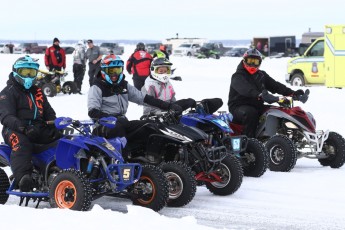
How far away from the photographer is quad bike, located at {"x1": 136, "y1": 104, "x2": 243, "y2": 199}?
9062 millimetres

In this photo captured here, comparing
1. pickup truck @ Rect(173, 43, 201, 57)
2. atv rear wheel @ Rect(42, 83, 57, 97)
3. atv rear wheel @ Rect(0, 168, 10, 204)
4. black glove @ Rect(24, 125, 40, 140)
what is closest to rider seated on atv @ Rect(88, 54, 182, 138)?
black glove @ Rect(24, 125, 40, 140)

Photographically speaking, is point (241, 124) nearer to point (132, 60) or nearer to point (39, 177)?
point (39, 177)

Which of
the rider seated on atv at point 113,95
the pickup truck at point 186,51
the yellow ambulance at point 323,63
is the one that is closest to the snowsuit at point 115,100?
the rider seated on atv at point 113,95

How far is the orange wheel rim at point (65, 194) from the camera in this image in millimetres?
7680

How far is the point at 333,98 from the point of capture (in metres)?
23.2

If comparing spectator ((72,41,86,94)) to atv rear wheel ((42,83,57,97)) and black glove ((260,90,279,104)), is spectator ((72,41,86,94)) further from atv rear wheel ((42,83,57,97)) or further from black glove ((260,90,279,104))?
black glove ((260,90,279,104))

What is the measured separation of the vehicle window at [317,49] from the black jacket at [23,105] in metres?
21.5

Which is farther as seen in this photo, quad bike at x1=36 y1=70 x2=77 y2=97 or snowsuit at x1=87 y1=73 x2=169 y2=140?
quad bike at x1=36 y1=70 x2=77 y2=97

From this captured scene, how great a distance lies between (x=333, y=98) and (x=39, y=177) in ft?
53.5

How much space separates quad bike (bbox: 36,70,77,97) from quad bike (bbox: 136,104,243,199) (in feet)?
51.5

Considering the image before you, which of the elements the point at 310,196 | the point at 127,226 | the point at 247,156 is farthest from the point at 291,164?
the point at 127,226

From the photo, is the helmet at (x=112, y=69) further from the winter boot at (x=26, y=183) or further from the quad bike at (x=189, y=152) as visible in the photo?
the winter boot at (x=26, y=183)

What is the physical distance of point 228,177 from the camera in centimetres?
940

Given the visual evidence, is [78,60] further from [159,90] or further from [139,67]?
[159,90]
